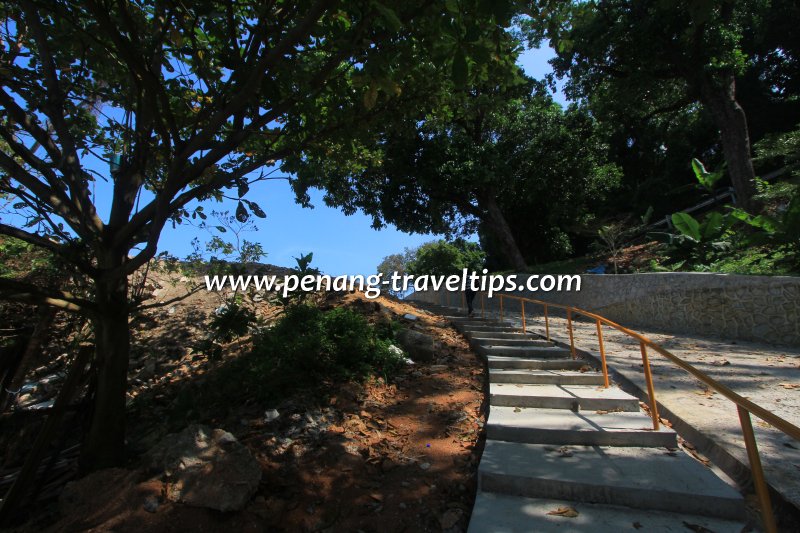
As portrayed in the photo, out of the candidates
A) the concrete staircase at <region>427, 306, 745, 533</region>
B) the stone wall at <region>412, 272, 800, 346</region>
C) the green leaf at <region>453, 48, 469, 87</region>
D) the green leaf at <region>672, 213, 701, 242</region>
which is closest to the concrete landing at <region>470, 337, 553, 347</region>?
the concrete staircase at <region>427, 306, 745, 533</region>

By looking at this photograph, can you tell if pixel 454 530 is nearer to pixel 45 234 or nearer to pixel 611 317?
pixel 45 234

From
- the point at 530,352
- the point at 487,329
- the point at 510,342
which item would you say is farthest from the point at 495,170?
the point at 530,352

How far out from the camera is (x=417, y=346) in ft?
21.8

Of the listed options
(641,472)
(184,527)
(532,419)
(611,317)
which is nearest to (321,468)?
(184,527)

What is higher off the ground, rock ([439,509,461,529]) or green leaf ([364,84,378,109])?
green leaf ([364,84,378,109])

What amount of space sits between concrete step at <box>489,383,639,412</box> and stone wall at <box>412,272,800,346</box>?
4.54 meters

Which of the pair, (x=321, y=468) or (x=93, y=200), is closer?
(x=321, y=468)

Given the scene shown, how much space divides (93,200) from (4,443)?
368cm

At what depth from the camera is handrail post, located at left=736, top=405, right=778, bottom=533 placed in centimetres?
217

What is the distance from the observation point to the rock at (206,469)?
3176 mm

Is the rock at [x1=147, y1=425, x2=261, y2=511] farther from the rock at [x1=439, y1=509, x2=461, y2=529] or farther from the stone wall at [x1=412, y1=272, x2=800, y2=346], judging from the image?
the stone wall at [x1=412, y1=272, x2=800, y2=346]

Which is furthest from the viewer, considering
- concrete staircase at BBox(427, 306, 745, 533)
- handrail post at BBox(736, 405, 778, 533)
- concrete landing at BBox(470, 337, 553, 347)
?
concrete landing at BBox(470, 337, 553, 347)

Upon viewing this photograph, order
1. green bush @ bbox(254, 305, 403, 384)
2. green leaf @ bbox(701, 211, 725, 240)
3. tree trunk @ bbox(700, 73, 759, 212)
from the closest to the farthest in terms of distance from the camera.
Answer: green bush @ bbox(254, 305, 403, 384) < green leaf @ bbox(701, 211, 725, 240) < tree trunk @ bbox(700, 73, 759, 212)

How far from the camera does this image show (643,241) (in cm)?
1694
